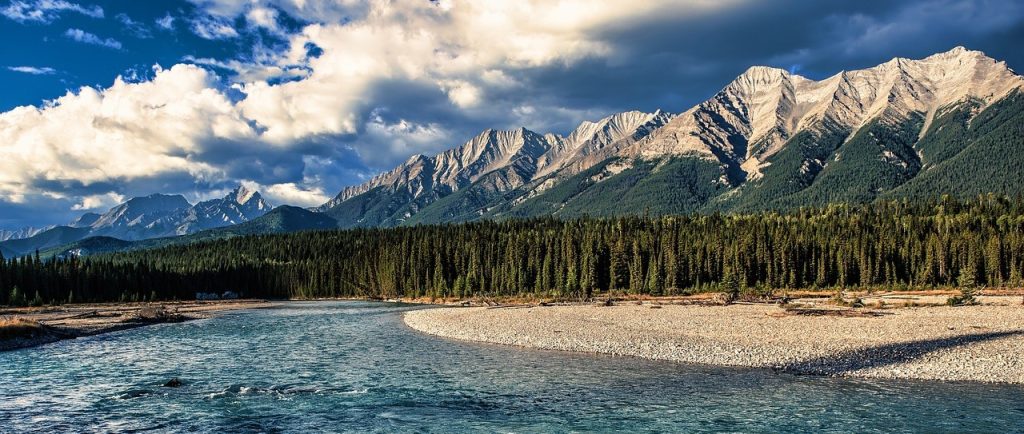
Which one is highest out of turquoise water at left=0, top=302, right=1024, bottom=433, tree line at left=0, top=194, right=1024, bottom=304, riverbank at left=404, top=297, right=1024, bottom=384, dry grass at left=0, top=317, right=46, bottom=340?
tree line at left=0, top=194, right=1024, bottom=304

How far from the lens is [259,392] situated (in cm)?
3462

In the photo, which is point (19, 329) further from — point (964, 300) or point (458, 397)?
point (964, 300)

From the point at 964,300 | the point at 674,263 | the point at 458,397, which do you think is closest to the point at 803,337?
the point at 458,397

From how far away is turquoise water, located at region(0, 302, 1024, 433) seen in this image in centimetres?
2698

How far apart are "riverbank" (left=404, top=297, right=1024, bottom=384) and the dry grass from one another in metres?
38.2

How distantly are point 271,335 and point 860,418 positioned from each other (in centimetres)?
5830

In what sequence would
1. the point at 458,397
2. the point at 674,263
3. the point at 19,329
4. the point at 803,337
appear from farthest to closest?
1. the point at 674,263
2. the point at 19,329
3. the point at 803,337
4. the point at 458,397

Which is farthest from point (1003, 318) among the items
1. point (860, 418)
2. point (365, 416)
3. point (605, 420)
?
point (365, 416)

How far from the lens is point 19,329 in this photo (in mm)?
61594

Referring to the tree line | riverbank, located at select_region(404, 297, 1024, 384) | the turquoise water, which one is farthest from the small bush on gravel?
the turquoise water

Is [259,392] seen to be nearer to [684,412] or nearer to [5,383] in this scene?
[5,383]

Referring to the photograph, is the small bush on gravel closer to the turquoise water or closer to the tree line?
the tree line

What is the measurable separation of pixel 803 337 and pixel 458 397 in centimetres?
3322

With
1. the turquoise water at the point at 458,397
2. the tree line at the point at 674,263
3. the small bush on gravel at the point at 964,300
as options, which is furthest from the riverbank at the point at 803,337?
the tree line at the point at 674,263
